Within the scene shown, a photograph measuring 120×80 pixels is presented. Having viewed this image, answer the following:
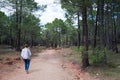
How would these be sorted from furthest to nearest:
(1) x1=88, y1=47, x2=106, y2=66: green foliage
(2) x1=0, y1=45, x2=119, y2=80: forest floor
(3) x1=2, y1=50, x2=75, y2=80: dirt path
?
(1) x1=88, y1=47, x2=106, y2=66: green foliage → (2) x1=0, y1=45, x2=119, y2=80: forest floor → (3) x1=2, y1=50, x2=75, y2=80: dirt path

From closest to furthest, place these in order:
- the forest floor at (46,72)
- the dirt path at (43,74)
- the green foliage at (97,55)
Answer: the dirt path at (43,74) → the forest floor at (46,72) → the green foliage at (97,55)

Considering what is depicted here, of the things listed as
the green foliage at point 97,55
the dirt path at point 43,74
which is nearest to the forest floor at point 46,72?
the dirt path at point 43,74

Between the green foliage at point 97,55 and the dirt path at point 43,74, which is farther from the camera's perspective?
the green foliage at point 97,55

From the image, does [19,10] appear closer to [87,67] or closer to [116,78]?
[87,67]

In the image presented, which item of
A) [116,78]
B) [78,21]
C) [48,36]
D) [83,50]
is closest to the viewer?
[116,78]

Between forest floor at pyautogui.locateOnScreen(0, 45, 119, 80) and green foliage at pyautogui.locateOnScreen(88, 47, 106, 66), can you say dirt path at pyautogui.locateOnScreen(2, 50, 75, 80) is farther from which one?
green foliage at pyautogui.locateOnScreen(88, 47, 106, 66)

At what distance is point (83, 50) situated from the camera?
1633 cm

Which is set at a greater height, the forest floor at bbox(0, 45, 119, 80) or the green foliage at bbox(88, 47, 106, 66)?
the green foliage at bbox(88, 47, 106, 66)

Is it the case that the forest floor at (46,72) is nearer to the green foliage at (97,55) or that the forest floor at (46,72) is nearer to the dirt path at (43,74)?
the dirt path at (43,74)

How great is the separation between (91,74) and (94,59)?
3469 millimetres

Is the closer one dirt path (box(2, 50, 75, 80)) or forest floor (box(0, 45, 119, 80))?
dirt path (box(2, 50, 75, 80))

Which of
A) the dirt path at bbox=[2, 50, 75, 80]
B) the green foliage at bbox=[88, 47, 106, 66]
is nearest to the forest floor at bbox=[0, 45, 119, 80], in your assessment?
the dirt path at bbox=[2, 50, 75, 80]

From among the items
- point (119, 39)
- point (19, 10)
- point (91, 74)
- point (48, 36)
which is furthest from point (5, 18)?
point (91, 74)

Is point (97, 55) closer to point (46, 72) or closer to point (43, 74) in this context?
point (46, 72)
